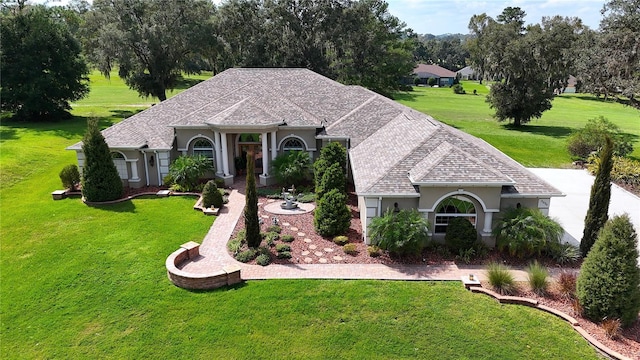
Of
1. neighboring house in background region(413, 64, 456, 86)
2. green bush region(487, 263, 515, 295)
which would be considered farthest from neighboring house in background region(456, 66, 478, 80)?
green bush region(487, 263, 515, 295)

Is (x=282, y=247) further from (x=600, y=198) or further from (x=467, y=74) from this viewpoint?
(x=467, y=74)

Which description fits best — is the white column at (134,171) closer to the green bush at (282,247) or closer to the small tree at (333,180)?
the small tree at (333,180)

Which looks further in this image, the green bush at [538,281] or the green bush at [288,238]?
the green bush at [288,238]

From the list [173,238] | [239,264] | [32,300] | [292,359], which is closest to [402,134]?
[239,264]

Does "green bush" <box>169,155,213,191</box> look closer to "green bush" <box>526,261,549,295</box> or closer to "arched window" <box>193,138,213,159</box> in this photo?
"arched window" <box>193,138,213,159</box>

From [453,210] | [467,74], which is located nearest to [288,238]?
[453,210]

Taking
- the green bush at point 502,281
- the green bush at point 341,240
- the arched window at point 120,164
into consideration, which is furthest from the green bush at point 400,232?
the arched window at point 120,164
